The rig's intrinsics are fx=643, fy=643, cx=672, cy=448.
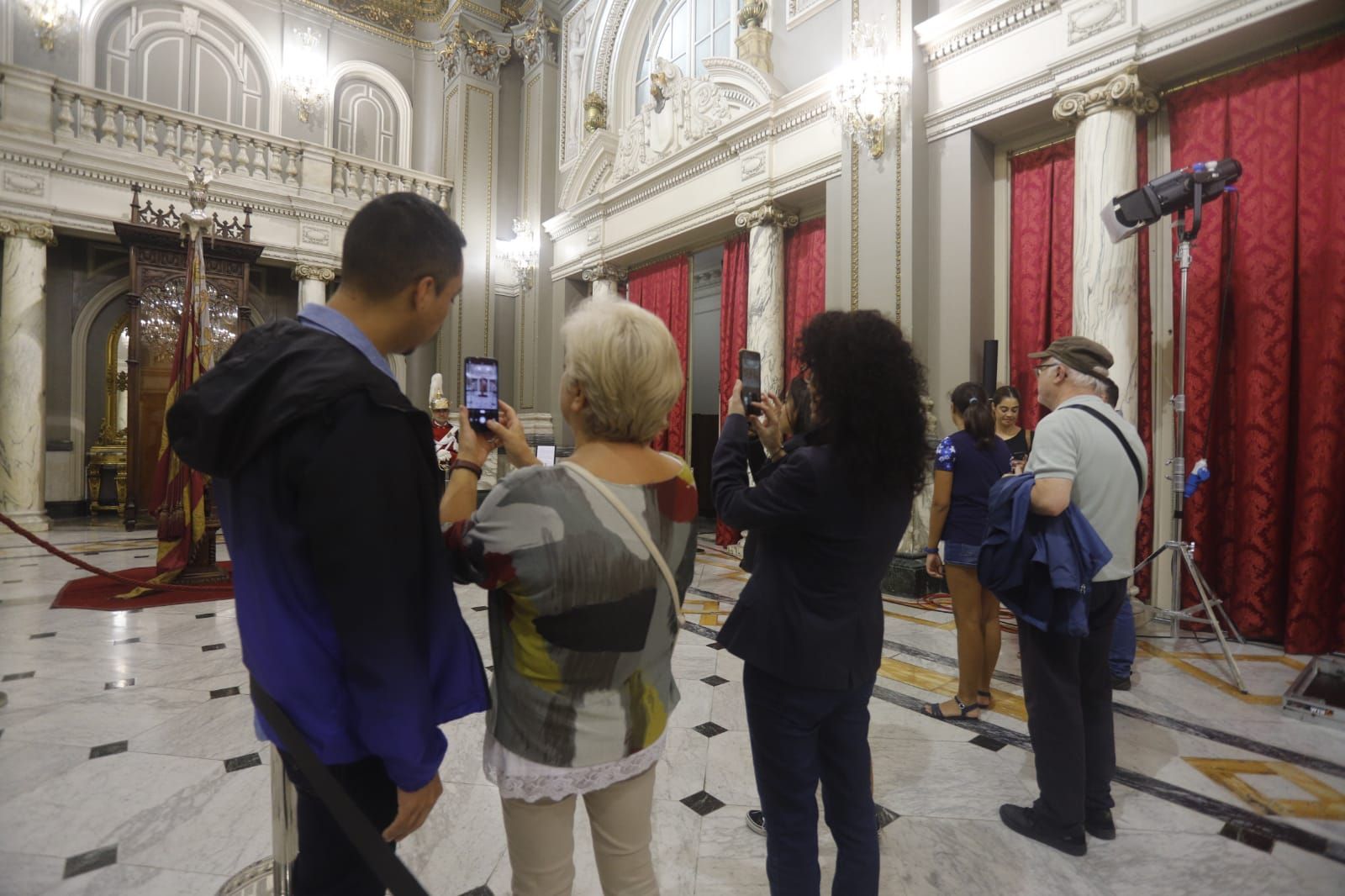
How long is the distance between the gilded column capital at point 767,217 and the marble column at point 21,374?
780 cm

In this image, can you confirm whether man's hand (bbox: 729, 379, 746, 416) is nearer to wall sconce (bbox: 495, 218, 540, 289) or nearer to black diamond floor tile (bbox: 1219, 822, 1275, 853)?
black diamond floor tile (bbox: 1219, 822, 1275, 853)

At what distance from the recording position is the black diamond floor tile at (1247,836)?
1.86 meters

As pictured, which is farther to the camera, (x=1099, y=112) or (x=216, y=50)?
(x=216, y=50)

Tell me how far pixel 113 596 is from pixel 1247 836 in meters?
6.20

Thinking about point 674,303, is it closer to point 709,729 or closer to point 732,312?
point 732,312

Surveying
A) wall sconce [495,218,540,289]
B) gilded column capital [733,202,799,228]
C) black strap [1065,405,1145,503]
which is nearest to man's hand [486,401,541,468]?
black strap [1065,405,1145,503]

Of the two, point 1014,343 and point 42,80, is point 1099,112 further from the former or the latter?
point 42,80

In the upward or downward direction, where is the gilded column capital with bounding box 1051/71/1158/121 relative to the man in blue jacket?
upward

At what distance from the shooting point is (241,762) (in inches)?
91.6

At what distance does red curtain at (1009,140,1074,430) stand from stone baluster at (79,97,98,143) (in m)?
9.90

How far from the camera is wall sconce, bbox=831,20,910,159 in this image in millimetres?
4855

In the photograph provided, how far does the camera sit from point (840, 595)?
4.36 feet

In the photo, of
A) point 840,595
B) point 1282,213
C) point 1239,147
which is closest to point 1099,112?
point 1239,147

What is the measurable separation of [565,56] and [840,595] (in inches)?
388
